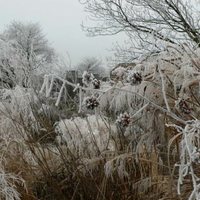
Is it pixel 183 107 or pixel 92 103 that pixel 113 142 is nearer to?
pixel 183 107

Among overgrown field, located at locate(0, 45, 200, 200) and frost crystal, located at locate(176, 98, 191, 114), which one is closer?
frost crystal, located at locate(176, 98, 191, 114)

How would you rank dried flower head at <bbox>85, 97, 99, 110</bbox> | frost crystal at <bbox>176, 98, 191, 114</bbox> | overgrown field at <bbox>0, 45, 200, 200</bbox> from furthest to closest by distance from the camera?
overgrown field at <bbox>0, 45, 200, 200</bbox>, frost crystal at <bbox>176, 98, 191, 114</bbox>, dried flower head at <bbox>85, 97, 99, 110</bbox>

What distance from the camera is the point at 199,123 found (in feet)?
7.23

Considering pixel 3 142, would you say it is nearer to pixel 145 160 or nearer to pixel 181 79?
pixel 145 160

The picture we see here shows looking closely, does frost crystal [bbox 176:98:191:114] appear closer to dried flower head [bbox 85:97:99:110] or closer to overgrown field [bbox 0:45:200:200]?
overgrown field [bbox 0:45:200:200]

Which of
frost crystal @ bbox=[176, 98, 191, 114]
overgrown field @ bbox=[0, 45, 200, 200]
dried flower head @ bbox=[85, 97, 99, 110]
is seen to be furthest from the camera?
overgrown field @ bbox=[0, 45, 200, 200]

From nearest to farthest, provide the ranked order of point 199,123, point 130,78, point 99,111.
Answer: point 199,123 < point 130,78 < point 99,111

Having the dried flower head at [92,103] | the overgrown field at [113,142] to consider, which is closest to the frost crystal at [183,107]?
the overgrown field at [113,142]

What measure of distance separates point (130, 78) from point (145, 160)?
0.77 metres

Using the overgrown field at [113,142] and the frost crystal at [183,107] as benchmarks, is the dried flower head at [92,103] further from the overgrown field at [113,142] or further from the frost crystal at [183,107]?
the frost crystal at [183,107]

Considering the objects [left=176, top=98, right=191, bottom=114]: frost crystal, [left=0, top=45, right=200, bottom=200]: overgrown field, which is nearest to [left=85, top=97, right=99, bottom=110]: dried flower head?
[left=0, top=45, right=200, bottom=200]: overgrown field

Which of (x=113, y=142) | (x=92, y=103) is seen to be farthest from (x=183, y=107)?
(x=113, y=142)

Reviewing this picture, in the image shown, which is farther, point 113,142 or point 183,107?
point 113,142

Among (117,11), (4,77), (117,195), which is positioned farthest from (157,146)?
(117,11)
